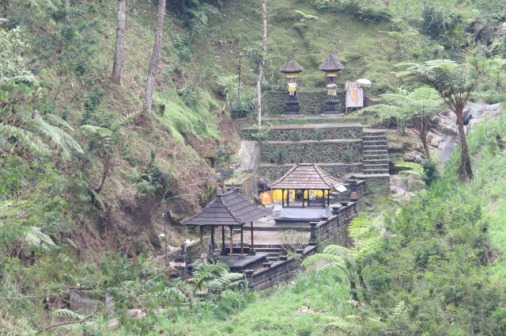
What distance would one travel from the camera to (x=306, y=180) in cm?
3441

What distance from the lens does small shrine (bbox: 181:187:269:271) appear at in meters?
28.1

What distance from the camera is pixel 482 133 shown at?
32469 mm

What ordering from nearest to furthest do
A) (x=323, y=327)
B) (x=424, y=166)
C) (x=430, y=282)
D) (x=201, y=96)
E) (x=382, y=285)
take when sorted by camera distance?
(x=430, y=282)
(x=382, y=285)
(x=323, y=327)
(x=424, y=166)
(x=201, y=96)

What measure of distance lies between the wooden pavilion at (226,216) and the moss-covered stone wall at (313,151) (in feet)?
34.5

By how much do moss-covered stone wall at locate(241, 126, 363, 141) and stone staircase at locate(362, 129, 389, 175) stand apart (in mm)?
436

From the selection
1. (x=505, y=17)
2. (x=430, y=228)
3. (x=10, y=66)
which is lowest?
(x=430, y=228)

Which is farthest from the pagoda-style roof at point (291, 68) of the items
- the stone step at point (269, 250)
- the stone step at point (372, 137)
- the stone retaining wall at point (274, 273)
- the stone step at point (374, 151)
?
the stone retaining wall at point (274, 273)

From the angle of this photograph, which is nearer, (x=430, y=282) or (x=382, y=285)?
(x=430, y=282)

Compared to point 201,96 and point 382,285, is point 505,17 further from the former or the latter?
point 382,285

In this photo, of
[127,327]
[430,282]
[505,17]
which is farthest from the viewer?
[505,17]

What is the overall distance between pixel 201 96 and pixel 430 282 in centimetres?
2297

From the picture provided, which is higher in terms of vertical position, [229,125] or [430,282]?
[229,125]

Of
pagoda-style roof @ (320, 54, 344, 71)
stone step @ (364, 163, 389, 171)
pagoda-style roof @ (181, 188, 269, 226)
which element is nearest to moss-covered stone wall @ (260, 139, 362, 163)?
stone step @ (364, 163, 389, 171)

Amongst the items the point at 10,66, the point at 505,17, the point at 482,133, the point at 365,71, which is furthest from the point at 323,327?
the point at 505,17
